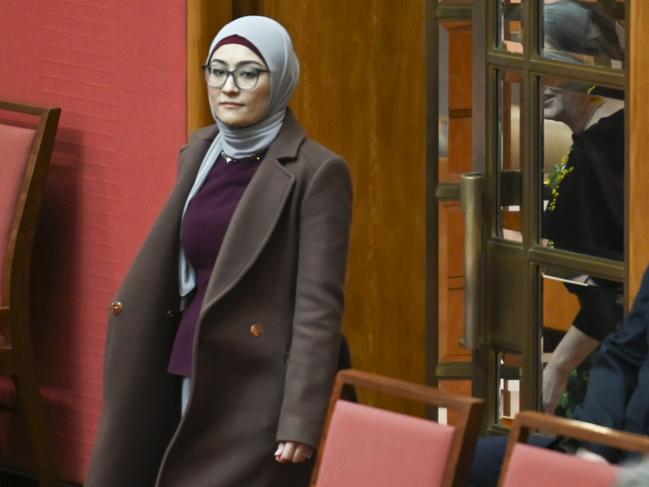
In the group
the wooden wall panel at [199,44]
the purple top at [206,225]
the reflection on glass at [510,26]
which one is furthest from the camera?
the wooden wall panel at [199,44]

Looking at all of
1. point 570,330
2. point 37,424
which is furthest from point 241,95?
point 37,424

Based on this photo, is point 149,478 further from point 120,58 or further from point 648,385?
point 120,58

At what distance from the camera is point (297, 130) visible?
12.5 feet

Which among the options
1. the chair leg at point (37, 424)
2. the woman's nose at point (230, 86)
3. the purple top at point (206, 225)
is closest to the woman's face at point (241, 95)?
the woman's nose at point (230, 86)

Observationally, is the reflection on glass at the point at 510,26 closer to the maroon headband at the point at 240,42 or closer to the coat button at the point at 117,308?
the maroon headband at the point at 240,42

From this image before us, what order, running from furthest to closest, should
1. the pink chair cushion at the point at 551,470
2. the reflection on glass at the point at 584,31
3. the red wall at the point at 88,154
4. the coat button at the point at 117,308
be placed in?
the red wall at the point at 88,154, the reflection on glass at the point at 584,31, the coat button at the point at 117,308, the pink chair cushion at the point at 551,470

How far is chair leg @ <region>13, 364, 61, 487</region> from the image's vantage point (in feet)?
17.0

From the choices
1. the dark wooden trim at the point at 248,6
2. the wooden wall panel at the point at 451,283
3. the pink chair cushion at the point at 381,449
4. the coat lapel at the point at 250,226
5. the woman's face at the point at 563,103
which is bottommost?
the pink chair cushion at the point at 381,449

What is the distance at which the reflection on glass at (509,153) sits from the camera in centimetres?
437

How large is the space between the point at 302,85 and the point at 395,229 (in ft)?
1.52

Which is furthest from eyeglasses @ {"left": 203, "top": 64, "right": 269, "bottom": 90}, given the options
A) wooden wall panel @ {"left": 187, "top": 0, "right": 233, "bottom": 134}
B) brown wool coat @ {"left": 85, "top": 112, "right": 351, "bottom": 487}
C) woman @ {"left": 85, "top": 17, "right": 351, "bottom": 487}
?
wooden wall panel @ {"left": 187, "top": 0, "right": 233, "bottom": 134}

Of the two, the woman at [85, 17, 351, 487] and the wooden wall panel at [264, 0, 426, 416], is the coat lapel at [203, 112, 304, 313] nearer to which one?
the woman at [85, 17, 351, 487]

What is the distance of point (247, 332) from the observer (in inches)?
147

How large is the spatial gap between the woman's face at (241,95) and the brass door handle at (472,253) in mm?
844
